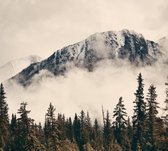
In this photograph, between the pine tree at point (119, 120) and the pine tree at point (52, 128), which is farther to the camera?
the pine tree at point (119, 120)

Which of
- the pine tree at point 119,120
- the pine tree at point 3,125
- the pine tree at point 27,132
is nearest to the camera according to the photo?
the pine tree at point 27,132

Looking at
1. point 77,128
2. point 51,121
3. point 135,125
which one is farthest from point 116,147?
point 77,128

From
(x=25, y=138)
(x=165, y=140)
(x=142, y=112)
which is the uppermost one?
(x=142, y=112)

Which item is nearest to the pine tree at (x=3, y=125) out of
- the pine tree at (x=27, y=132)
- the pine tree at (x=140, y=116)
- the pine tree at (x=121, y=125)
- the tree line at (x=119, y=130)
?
the tree line at (x=119, y=130)

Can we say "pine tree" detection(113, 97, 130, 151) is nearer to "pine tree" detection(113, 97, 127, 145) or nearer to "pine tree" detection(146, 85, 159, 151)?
"pine tree" detection(113, 97, 127, 145)

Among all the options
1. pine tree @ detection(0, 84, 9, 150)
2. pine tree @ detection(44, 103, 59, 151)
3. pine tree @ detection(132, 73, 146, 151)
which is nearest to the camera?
pine tree @ detection(44, 103, 59, 151)

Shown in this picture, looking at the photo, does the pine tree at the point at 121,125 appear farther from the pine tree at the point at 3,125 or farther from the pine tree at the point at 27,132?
the pine tree at the point at 27,132

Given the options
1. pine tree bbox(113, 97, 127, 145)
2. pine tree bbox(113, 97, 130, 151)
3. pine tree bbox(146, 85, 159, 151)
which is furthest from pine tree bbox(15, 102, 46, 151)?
pine tree bbox(113, 97, 130, 151)

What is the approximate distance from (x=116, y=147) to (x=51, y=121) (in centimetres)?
1761

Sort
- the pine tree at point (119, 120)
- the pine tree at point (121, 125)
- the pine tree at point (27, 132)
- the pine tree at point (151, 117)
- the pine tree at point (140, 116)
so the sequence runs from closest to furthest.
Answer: the pine tree at point (27, 132) → the pine tree at point (151, 117) → the pine tree at point (140, 116) → the pine tree at point (119, 120) → the pine tree at point (121, 125)

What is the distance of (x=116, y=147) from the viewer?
8350 cm

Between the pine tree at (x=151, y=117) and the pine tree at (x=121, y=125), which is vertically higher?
the pine tree at (x=121, y=125)

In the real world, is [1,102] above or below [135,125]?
above

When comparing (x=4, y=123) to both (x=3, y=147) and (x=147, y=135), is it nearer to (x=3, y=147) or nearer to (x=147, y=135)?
(x=3, y=147)
